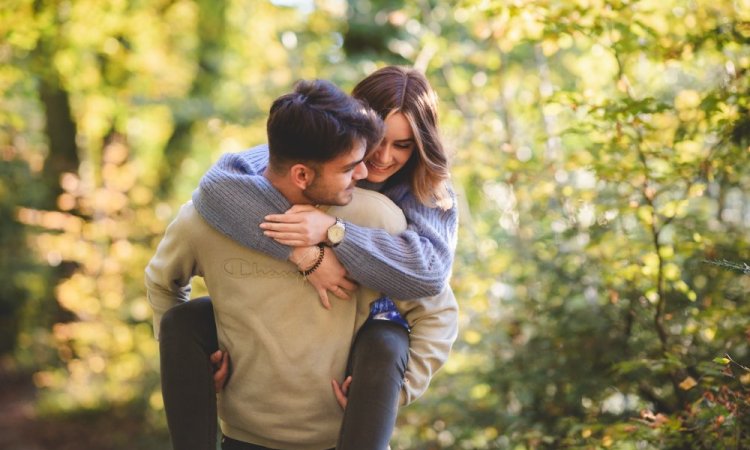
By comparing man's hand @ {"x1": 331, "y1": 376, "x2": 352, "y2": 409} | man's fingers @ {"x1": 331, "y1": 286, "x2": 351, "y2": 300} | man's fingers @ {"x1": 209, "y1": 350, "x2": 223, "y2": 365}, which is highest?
man's fingers @ {"x1": 331, "y1": 286, "x2": 351, "y2": 300}

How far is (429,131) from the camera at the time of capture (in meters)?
2.09

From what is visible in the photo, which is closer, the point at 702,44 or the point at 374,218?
the point at 374,218

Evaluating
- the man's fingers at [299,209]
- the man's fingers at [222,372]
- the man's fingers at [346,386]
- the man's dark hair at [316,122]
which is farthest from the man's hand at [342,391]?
the man's dark hair at [316,122]

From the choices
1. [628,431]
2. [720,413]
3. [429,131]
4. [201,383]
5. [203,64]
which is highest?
[429,131]

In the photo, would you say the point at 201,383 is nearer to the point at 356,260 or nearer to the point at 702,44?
the point at 356,260

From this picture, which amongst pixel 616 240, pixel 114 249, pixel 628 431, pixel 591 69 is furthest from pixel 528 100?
pixel 114 249

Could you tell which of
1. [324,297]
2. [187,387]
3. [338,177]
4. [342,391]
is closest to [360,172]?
[338,177]

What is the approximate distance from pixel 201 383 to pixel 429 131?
0.83m

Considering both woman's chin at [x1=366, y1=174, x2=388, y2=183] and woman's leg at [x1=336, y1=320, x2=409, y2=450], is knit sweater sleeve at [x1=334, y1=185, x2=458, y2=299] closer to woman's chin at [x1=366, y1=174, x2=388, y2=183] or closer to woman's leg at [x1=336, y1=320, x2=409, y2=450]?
woman's leg at [x1=336, y1=320, x2=409, y2=450]

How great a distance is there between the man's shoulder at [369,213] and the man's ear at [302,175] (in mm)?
118

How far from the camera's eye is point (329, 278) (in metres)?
1.81

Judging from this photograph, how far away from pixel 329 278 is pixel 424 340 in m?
0.28

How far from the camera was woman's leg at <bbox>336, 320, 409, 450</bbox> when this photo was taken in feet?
5.55

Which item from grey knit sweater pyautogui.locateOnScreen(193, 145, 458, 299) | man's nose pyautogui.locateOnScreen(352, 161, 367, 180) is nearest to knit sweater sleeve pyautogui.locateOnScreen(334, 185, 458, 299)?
grey knit sweater pyautogui.locateOnScreen(193, 145, 458, 299)
